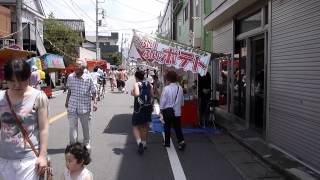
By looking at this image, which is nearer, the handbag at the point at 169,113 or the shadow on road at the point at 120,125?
the handbag at the point at 169,113

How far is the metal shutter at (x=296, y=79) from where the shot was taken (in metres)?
7.90

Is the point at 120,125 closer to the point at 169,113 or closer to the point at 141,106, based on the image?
the point at 169,113

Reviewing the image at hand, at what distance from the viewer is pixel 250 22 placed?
1359 cm

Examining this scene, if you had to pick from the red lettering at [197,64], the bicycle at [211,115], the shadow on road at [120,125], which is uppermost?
the red lettering at [197,64]

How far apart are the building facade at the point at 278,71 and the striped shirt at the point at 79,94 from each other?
3.84 metres

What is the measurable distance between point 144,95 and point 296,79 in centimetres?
298

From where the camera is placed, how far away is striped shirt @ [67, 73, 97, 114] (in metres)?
8.98

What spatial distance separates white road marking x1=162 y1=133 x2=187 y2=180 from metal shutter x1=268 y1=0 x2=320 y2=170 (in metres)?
2.11

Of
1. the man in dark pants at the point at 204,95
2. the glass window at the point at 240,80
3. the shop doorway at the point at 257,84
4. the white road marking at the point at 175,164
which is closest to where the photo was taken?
the white road marking at the point at 175,164

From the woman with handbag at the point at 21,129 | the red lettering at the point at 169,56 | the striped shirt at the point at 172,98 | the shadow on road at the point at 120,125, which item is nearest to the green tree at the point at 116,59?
the shadow on road at the point at 120,125

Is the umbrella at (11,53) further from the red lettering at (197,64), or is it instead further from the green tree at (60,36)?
the green tree at (60,36)

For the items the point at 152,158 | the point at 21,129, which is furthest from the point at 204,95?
the point at 21,129

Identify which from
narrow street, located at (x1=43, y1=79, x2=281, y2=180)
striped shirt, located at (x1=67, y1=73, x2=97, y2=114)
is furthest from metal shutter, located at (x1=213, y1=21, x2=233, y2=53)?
striped shirt, located at (x1=67, y1=73, x2=97, y2=114)

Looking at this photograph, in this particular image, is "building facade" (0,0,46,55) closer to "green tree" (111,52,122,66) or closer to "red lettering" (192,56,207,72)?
"red lettering" (192,56,207,72)
